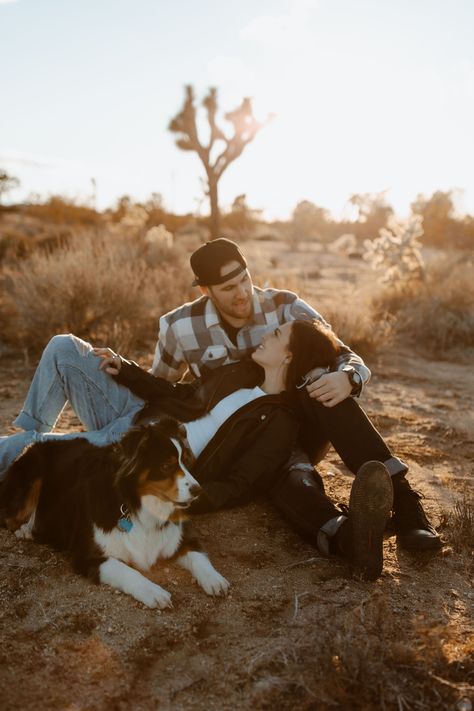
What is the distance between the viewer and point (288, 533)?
393 centimetres

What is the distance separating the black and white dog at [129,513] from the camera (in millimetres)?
3156

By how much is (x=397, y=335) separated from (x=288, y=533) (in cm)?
610

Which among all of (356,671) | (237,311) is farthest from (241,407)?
(356,671)

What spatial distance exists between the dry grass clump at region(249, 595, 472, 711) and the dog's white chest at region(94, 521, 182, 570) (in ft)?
2.84

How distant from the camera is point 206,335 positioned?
4.60m

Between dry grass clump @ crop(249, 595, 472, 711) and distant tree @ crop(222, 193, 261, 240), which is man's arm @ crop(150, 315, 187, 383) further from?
distant tree @ crop(222, 193, 261, 240)

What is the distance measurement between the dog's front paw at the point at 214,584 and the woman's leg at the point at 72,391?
121 centimetres

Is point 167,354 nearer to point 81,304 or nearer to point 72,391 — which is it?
point 72,391

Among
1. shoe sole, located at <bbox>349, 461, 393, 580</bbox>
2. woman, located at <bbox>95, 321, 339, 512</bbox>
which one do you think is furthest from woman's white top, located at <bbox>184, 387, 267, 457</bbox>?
shoe sole, located at <bbox>349, 461, 393, 580</bbox>

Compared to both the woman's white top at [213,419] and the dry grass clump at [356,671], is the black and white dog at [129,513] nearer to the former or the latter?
the woman's white top at [213,419]

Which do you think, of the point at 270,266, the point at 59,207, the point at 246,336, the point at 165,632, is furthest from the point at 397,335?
the point at 59,207

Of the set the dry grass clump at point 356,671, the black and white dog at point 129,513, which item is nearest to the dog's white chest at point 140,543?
the black and white dog at point 129,513

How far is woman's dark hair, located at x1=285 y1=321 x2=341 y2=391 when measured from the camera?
4.03m

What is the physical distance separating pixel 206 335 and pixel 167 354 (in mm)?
298
